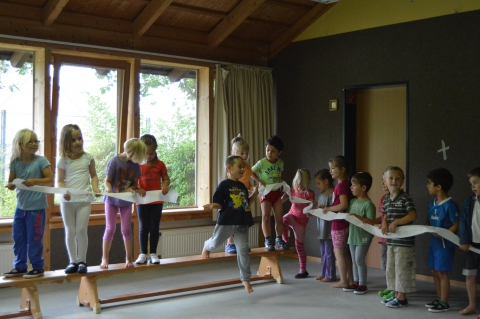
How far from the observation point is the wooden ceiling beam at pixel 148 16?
20.0 ft

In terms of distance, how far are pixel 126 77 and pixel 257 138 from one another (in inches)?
77.2

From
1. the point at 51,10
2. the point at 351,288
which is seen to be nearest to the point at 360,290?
the point at 351,288

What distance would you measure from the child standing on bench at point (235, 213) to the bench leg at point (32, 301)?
5.11 ft

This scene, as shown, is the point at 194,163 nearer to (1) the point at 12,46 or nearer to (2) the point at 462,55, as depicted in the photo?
(1) the point at 12,46

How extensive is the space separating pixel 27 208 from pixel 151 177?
1.18m

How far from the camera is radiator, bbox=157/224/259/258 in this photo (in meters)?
6.83

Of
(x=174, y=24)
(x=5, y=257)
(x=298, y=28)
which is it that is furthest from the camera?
(x=298, y=28)

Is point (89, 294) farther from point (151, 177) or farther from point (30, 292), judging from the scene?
point (151, 177)

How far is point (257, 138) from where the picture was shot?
7.58m

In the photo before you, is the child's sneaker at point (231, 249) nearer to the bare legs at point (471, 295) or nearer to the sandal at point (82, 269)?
the sandal at point (82, 269)

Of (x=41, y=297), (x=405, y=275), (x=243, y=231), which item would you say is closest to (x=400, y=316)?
(x=405, y=275)

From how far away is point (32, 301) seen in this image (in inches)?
179

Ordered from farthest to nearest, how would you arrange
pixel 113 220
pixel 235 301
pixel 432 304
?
1. pixel 235 301
2. pixel 113 220
3. pixel 432 304

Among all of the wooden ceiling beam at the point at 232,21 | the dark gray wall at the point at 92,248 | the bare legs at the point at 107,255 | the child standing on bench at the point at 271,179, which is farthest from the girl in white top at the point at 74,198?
the wooden ceiling beam at the point at 232,21
